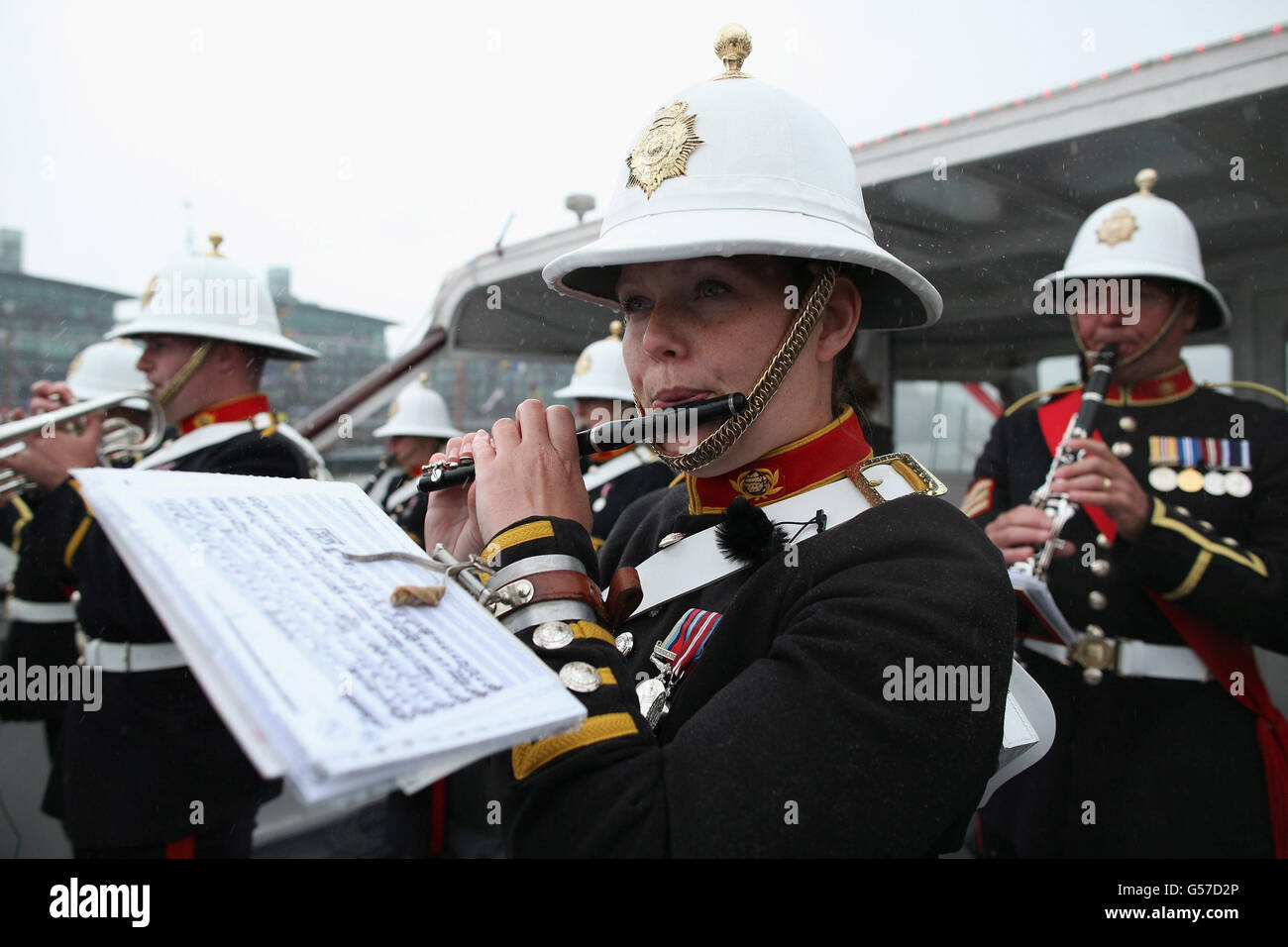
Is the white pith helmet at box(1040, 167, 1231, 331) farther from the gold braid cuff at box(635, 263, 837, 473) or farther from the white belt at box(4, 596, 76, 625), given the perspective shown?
the white belt at box(4, 596, 76, 625)

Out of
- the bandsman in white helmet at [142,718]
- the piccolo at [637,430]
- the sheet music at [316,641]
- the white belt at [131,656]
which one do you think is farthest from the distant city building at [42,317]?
the sheet music at [316,641]

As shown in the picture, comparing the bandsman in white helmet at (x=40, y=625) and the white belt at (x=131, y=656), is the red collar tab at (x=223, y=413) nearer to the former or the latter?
the bandsman in white helmet at (x=40, y=625)

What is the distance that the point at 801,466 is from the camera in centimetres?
150

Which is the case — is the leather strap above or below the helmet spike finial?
below

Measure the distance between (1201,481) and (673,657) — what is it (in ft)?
6.77

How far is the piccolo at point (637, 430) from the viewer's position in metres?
1.37

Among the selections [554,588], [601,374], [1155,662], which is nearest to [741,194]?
[554,588]

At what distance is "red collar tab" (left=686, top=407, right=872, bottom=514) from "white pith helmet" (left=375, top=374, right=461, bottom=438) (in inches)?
225

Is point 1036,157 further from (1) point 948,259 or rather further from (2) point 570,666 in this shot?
(2) point 570,666

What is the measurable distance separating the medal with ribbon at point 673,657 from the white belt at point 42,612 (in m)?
4.19

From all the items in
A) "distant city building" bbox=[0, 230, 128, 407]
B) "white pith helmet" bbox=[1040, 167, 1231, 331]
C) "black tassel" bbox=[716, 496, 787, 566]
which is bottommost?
"black tassel" bbox=[716, 496, 787, 566]

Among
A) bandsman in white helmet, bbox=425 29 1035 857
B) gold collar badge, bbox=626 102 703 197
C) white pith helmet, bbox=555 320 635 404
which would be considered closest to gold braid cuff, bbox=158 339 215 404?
bandsman in white helmet, bbox=425 29 1035 857

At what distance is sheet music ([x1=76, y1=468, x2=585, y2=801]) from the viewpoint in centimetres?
72
